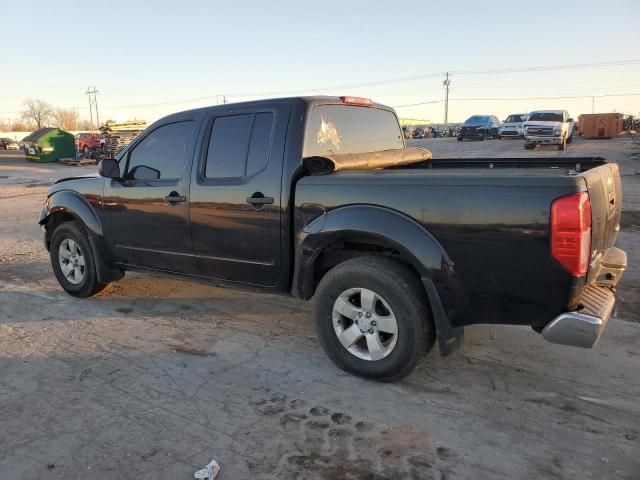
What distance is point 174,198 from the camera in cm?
443

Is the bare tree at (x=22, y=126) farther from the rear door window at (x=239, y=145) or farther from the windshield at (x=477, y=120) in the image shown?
the rear door window at (x=239, y=145)

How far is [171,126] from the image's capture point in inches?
182

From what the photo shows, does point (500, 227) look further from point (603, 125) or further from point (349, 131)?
point (603, 125)

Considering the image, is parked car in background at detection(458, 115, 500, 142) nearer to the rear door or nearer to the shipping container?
the shipping container

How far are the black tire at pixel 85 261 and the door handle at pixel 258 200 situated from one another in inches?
88.4

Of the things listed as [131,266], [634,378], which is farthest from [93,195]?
[634,378]

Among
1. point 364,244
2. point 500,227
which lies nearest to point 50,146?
point 364,244

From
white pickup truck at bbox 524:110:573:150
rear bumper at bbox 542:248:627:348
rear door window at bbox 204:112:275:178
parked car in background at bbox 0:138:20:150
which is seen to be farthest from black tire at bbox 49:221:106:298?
parked car in background at bbox 0:138:20:150

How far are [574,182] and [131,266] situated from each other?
3990 millimetres

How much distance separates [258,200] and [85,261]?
243 centimetres

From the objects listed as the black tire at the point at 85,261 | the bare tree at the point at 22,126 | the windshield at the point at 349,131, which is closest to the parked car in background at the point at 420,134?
the windshield at the point at 349,131

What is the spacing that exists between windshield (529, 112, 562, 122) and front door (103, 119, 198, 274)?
25.0m

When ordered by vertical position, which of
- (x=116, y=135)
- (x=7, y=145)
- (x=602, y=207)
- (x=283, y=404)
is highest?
(x=7, y=145)

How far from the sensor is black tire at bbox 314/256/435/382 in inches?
129
